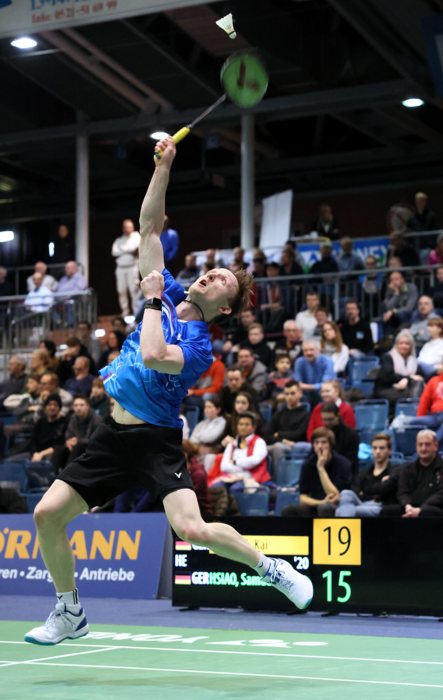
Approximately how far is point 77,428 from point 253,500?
2879mm

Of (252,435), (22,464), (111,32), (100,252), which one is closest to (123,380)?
(252,435)

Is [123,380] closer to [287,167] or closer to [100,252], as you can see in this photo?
[287,167]

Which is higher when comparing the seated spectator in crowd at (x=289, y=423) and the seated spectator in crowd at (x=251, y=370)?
the seated spectator in crowd at (x=251, y=370)

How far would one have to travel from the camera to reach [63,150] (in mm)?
27281

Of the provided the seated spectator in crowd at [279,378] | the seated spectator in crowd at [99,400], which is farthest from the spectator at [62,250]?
the seated spectator in crowd at [279,378]

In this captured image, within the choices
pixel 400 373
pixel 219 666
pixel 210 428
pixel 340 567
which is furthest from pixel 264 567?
pixel 400 373

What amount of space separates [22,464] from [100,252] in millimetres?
18987

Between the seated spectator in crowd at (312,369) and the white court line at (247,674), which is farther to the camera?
the seated spectator in crowd at (312,369)

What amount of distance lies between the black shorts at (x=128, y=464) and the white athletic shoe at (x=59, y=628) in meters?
0.61

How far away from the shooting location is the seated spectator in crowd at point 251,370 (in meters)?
16.2

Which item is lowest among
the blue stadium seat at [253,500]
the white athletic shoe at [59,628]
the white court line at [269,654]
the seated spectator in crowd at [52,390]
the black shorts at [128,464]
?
the white court line at [269,654]

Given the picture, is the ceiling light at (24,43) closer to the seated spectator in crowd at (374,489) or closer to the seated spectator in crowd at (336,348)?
the seated spectator in crowd at (336,348)

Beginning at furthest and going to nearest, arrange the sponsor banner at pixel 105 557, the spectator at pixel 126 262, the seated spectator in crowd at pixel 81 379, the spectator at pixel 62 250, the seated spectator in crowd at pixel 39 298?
the spectator at pixel 62 250, the seated spectator in crowd at pixel 39 298, the spectator at pixel 126 262, the seated spectator in crowd at pixel 81 379, the sponsor banner at pixel 105 557

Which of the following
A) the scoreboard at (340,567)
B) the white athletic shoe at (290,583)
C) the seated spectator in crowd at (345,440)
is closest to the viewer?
the white athletic shoe at (290,583)
